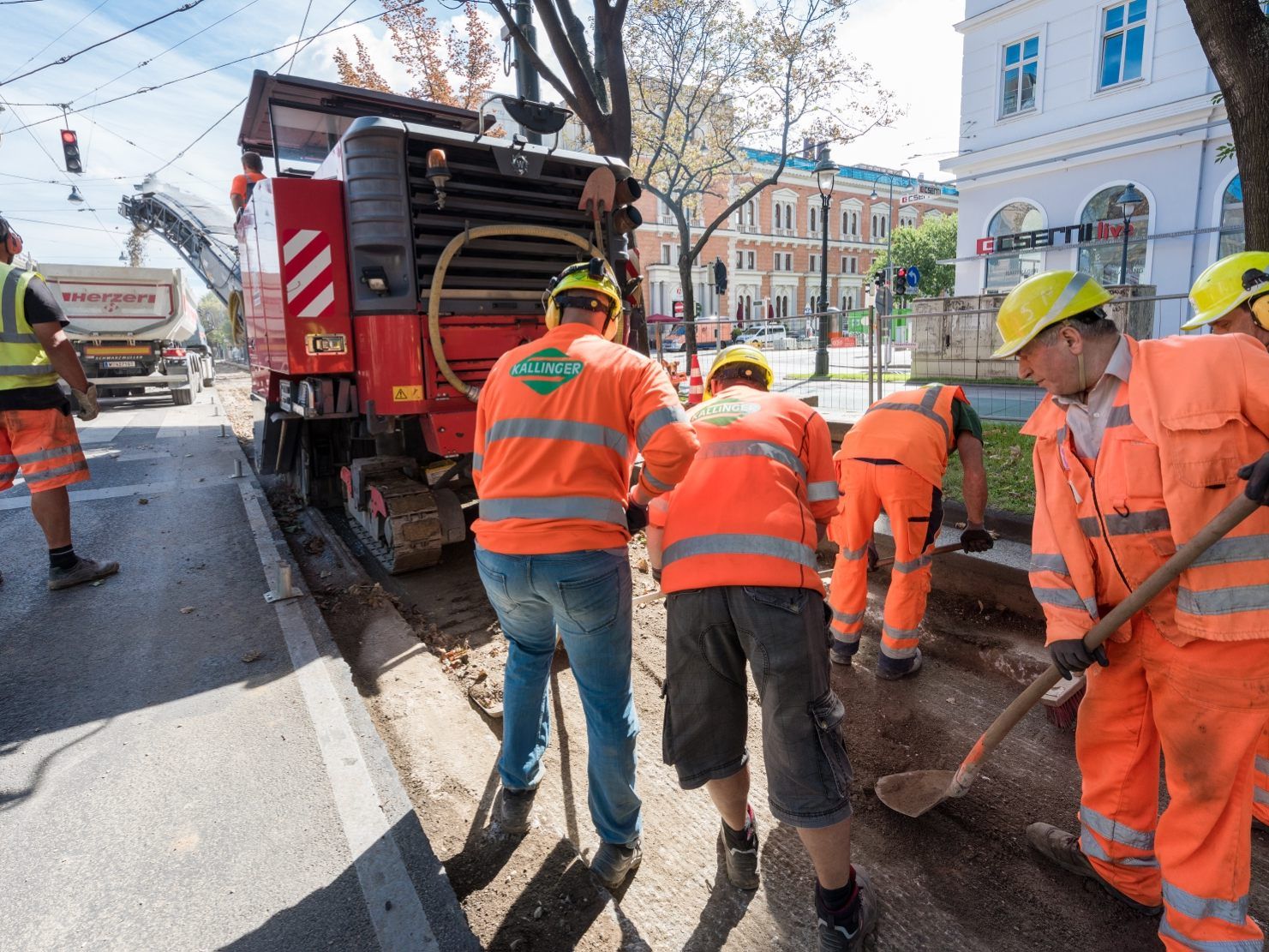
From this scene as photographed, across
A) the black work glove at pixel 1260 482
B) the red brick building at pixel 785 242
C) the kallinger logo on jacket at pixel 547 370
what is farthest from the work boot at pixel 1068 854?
the red brick building at pixel 785 242

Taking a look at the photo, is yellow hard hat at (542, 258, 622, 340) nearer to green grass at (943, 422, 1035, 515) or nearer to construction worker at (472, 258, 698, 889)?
construction worker at (472, 258, 698, 889)

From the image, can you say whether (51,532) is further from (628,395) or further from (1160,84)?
(1160,84)

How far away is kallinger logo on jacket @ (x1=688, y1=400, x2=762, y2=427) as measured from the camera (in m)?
2.40

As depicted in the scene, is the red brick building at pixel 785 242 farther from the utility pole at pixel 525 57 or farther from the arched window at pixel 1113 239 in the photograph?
the utility pole at pixel 525 57

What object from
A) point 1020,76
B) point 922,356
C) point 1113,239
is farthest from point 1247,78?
point 1020,76

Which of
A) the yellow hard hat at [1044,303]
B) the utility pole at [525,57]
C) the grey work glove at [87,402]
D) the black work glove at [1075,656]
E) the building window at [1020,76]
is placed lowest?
the black work glove at [1075,656]

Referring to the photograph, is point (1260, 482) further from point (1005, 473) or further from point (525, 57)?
point (525, 57)

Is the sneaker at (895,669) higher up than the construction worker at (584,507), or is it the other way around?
the construction worker at (584,507)

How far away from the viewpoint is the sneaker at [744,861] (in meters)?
2.43

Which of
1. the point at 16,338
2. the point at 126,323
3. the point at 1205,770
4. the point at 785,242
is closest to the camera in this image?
the point at 1205,770

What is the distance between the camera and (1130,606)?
2057 mm

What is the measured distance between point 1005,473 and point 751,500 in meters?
4.77

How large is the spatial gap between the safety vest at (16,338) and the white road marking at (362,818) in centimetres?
242

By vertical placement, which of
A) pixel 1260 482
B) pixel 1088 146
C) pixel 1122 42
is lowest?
pixel 1260 482
